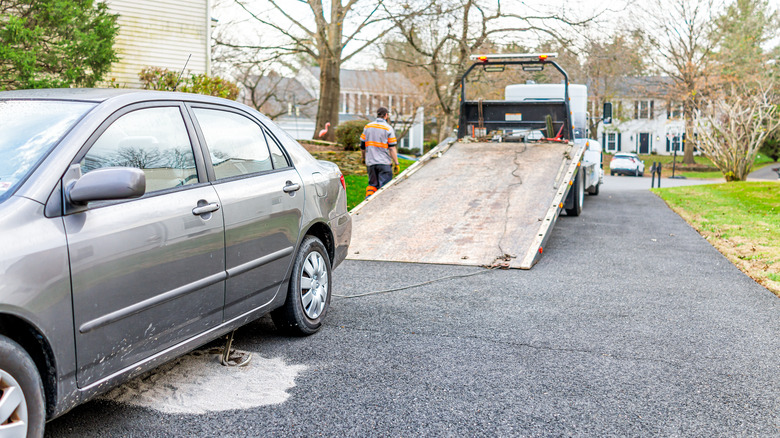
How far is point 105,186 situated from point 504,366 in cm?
268

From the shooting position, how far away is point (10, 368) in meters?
2.71

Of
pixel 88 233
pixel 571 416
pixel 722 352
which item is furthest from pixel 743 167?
pixel 88 233

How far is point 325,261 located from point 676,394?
8.55ft

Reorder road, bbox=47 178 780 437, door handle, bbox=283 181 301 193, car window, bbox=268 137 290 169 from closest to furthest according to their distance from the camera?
road, bbox=47 178 780 437 < door handle, bbox=283 181 301 193 < car window, bbox=268 137 290 169

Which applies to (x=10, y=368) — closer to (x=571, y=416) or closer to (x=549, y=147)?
(x=571, y=416)

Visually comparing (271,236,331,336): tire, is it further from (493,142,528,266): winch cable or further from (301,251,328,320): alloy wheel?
(493,142,528,266): winch cable

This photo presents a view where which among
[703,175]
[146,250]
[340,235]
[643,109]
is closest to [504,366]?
Result: [340,235]

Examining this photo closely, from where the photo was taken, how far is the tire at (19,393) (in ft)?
8.78

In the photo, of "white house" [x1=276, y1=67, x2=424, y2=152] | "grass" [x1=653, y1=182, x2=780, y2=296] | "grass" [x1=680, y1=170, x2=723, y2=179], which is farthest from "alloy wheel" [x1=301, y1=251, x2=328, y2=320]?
"white house" [x1=276, y1=67, x2=424, y2=152]

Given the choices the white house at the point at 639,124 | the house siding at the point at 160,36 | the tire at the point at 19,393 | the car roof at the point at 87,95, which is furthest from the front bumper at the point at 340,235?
the white house at the point at 639,124

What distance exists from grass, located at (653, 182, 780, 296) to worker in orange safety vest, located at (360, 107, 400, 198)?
5399 mm

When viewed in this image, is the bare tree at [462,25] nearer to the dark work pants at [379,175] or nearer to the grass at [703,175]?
the dark work pants at [379,175]

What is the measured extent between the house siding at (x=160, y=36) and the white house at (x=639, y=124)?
3788 cm

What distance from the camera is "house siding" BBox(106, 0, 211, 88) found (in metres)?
18.5
